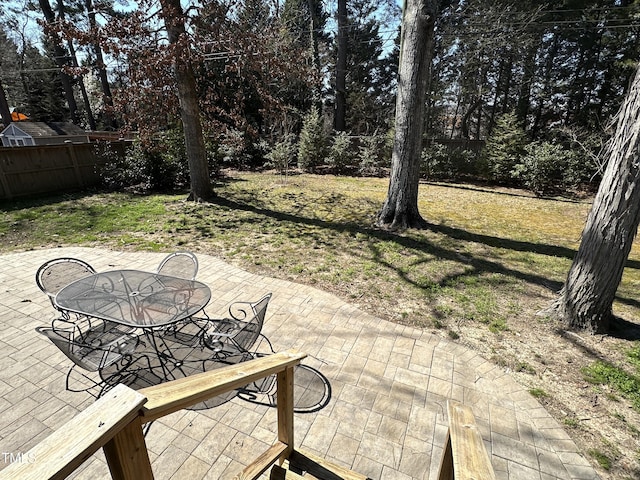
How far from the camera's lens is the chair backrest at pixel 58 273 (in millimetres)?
3049

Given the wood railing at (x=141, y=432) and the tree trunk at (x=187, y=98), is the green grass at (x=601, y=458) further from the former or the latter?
the tree trunk at (x=187, y=98)

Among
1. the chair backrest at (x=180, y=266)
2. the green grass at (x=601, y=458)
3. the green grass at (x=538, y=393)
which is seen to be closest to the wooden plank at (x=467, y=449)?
the green grass at (x=601, y=458)

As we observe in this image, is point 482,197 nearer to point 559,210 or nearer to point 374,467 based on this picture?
point 559,210

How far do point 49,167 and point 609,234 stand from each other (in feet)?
41.7

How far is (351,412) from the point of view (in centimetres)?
251

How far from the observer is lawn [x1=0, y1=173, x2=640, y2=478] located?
3.14 meters

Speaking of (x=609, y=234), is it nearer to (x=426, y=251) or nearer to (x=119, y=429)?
(x=426, y=251)

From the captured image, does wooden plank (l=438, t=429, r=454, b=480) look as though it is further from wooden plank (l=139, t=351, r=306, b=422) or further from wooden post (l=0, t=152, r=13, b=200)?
wooden post (l=0, t=152, r=13, b=200)

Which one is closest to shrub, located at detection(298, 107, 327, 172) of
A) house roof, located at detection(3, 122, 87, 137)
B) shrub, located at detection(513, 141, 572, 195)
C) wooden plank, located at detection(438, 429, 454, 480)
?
shrub, located at detection(513, 141, 572, 195)

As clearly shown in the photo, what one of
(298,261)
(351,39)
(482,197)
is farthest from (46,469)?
(351,39)

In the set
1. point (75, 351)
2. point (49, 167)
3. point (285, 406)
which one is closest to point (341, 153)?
point (49, 167)

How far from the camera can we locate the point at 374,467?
2.10 m

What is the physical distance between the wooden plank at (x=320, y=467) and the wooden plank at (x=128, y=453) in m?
1.18

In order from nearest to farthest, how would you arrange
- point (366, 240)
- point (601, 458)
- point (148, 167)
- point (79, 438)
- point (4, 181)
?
point (79, 438)
point (601, 458)
point (366, 240)
point (4, 181)
point (148, 167)
